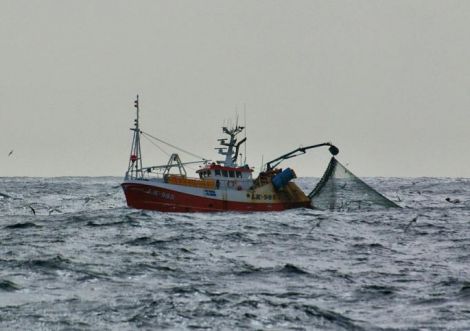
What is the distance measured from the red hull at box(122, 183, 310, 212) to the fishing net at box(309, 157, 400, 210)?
7.71 meters

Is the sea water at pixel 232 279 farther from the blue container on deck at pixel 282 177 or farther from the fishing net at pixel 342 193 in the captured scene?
the fishing net at pixel 342 193

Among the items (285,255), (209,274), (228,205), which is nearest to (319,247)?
(285,255)

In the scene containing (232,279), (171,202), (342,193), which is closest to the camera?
(232,279)

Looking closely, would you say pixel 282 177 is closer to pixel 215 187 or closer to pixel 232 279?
pixel 215 187

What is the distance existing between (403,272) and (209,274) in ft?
20.7

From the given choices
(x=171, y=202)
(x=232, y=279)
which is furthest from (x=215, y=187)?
(x=232, y=279)

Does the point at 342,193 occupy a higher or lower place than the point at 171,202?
higher

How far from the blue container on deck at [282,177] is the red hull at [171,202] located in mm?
2836

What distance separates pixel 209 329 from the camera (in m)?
14.2

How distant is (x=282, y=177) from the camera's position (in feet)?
175

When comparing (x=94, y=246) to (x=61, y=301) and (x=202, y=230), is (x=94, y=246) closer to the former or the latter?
(x=202, y=230)

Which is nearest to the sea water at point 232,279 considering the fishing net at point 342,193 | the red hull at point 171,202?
the red hull at point 171,202

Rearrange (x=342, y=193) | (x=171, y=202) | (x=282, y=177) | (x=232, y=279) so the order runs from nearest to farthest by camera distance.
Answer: (x=232, y=279) < (x=171, y=202) < (x=282, y=177) < (x=342, y=193)

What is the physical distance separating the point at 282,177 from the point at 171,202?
30.9ft
